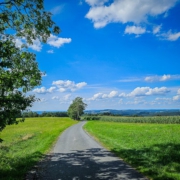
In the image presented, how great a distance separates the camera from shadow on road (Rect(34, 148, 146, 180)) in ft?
28.4

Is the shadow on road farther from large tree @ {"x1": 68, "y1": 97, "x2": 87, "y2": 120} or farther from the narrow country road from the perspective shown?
large tree @ {"x1": 68, "y1": 97, "x2": 87, "y2": 120}

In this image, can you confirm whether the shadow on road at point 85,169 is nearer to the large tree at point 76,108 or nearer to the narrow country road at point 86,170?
the narrow country road at point 86,170

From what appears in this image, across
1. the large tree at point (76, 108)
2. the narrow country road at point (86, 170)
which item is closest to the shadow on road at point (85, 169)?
the narrow country road at point (86, 170)

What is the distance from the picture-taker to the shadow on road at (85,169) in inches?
341

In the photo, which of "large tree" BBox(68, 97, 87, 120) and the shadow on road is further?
"large tree" BBox(68, 97, 87, 120)

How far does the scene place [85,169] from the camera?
9930 mm

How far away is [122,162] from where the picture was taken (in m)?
11.0

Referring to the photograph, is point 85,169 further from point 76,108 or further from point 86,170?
point 76,108

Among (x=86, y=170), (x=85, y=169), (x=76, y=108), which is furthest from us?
(x=76, y=108)

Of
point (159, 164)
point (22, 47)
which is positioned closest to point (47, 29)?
point (22, 47)

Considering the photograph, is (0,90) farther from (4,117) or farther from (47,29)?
(47,29)

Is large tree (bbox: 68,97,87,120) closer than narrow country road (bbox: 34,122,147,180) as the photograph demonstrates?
No

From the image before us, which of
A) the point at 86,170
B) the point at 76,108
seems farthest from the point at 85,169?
the point at 76,108

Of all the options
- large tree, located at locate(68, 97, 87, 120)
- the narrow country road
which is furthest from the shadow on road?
large tree, located at locate(68, 97, 87, 120)
